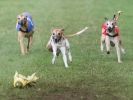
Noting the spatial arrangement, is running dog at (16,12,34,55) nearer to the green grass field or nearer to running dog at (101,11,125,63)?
the green grass field

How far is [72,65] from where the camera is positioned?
13.7 meters

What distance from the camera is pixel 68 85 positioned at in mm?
11656

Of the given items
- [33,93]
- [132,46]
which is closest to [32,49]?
[132,46]

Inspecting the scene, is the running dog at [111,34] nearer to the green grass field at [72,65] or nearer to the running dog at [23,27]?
the green grass field at [72,65]

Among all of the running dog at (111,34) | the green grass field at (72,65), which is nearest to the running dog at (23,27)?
the green grass field at (72,65)

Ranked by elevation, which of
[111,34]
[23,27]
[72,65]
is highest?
[23,27]

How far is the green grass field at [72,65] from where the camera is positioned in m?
11.0

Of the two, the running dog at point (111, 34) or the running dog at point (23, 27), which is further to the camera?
the running dog at point (23, 27)

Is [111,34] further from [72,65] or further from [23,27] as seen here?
[23,27]

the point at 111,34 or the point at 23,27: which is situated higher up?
the point at 23,27

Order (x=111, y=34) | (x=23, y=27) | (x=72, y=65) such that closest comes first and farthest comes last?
(x=72, y=65) < (x=111, y=34) < (x=23, y=27)

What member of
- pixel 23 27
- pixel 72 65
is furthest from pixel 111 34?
pixel 23 27

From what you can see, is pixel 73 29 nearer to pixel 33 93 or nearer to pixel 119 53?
pixel 119 53

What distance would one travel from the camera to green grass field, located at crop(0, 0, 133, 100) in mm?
11046
